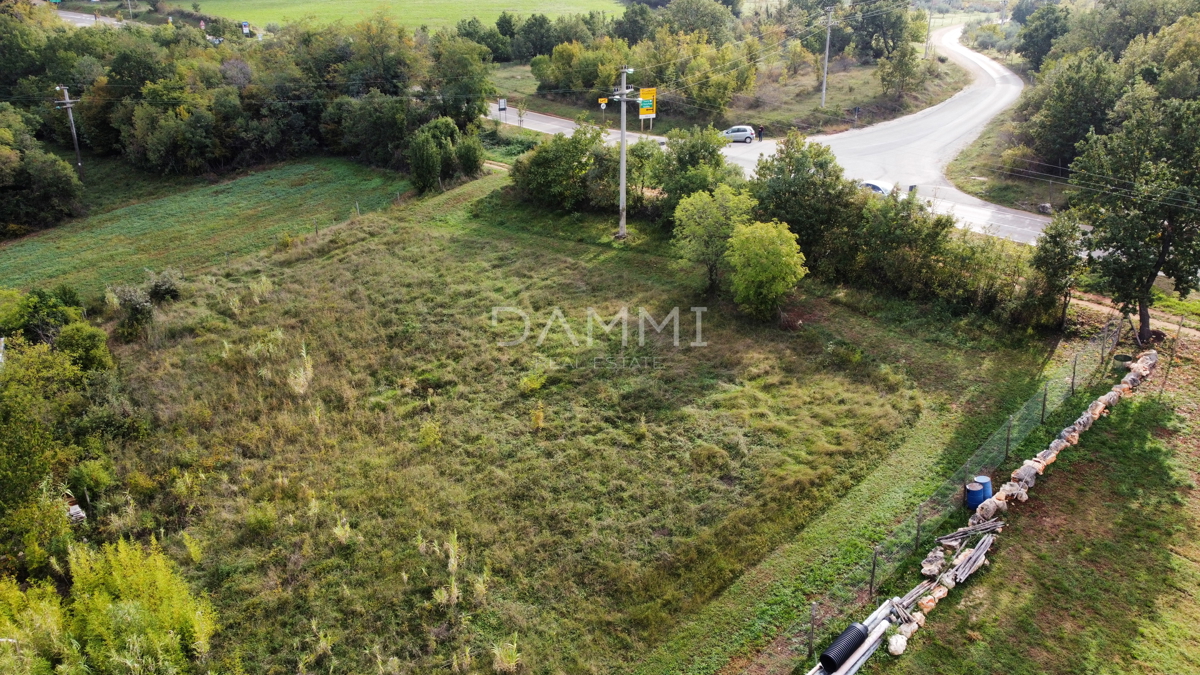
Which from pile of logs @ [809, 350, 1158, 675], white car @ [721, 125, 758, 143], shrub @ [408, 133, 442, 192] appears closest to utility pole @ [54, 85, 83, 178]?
shrub @ [408, 133, 442, 192]

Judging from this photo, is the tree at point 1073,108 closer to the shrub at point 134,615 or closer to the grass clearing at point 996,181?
the grass clearing at point 996,181

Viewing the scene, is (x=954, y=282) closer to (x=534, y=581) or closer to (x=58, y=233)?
(x=534, y=581)

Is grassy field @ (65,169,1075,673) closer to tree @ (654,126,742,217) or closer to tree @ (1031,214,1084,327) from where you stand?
tree @ (1031,214,1084,327)

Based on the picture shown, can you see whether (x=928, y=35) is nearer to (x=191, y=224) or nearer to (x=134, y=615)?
(x=191, y=224)

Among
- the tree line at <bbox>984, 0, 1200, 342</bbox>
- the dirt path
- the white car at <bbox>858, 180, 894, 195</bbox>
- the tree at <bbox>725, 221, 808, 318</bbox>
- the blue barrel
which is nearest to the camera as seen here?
the blue barrel

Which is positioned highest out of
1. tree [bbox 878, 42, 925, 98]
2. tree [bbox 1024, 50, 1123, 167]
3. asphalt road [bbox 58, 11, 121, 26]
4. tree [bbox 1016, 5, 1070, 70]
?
→ asphalt road [bbox 58, 11, 121, 26]

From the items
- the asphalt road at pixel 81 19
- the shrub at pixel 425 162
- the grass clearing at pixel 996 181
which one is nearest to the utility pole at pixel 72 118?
the shrub at pixel 425 162
